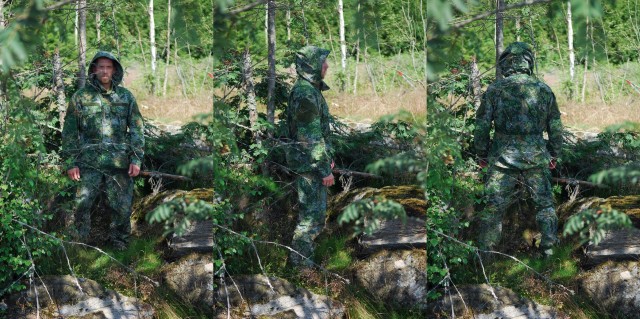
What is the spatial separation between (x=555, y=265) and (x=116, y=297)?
8.74 ft

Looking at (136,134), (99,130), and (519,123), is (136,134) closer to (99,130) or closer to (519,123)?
(99,130)

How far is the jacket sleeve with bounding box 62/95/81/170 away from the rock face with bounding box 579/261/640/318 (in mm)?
3174

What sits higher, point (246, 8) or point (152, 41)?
point (246, 8)

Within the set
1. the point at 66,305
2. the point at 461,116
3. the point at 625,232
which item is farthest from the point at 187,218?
the point at 625,232

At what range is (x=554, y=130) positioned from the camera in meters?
4.10

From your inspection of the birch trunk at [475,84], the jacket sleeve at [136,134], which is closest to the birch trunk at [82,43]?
the jacket sleeve at [136,134]

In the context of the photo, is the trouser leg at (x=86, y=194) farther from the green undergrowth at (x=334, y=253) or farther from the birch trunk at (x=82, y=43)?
the green undergrowth at (x=334, y=253)

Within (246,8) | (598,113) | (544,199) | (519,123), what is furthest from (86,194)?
(598,113)

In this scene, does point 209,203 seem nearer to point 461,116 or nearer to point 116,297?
point 116,297

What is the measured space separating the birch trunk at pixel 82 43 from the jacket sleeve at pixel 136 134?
13.6 inches

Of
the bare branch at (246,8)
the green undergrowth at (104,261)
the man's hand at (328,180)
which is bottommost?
the green undergrowth at (104,261)

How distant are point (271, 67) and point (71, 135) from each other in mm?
1406

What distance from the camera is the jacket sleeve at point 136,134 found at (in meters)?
4.18

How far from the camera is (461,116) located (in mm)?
4051
